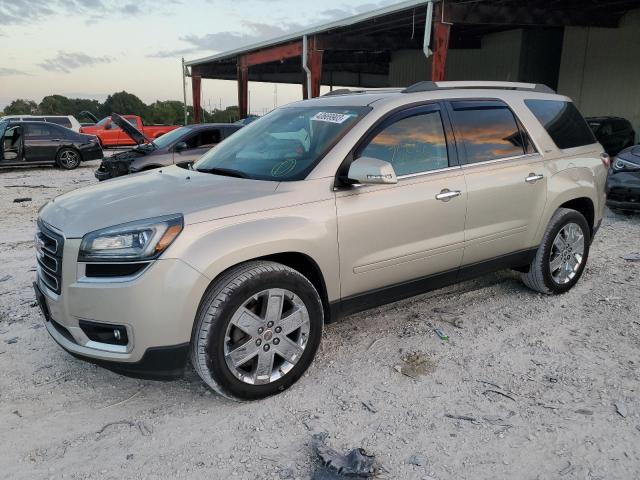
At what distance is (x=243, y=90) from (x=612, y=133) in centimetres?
1683

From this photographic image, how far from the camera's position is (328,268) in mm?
3146

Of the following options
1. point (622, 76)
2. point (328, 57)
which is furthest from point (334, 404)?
point (328, 57)

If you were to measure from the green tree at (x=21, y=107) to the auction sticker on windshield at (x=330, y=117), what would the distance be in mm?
52571

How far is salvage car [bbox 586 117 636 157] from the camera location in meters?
14.5

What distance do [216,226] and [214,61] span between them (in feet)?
94.2

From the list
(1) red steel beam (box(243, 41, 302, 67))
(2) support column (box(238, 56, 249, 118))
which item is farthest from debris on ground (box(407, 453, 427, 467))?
(2) support column (box(238, 56, 249, 118))

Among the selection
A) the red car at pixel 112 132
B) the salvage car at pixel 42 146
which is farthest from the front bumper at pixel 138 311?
the red car at pixel 112 132

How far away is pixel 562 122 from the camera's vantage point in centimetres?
456

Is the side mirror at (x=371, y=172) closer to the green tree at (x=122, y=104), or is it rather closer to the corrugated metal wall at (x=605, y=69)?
the corrugated metal wall at (x=605, y=69)

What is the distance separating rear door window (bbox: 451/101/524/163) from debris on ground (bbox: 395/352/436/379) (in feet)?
4.82

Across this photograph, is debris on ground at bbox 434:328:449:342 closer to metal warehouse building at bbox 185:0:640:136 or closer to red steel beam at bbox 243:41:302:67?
metal warehouse building at bbox 185:0:640:136

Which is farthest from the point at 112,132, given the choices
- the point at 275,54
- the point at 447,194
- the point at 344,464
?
the point at 344,464

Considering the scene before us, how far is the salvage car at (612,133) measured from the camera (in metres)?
14.5

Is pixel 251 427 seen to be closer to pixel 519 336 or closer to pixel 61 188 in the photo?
pixel 519 336
